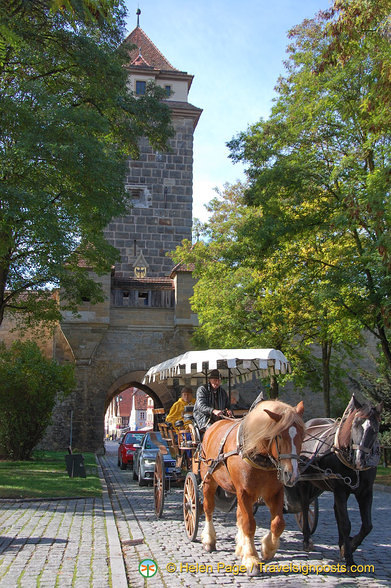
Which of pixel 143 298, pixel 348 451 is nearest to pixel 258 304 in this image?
pixel 143 298

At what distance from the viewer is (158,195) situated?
38156mm

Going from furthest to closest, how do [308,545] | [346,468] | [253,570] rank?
[308,545], [346,468], [253,570]

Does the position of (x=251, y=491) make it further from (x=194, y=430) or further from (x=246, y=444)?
(x=194, y=430)

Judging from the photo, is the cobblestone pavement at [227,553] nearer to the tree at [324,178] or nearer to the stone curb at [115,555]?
the stone curb at [115,555]

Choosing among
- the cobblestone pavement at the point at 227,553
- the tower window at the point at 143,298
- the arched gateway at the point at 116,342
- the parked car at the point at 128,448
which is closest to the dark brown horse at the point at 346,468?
the cobblestone pavement at the point at 227,553

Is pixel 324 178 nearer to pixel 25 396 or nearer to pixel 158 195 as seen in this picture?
pixel 25 396

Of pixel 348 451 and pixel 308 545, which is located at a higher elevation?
pixel 348 451

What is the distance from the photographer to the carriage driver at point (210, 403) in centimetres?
852

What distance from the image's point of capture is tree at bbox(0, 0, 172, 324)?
45.5 feet

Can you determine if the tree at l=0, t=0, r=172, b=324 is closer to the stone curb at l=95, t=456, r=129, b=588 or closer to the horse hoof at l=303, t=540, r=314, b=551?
the stone curb at l=95, t=456, r=129, b=588

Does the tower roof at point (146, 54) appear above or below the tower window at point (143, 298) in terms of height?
above

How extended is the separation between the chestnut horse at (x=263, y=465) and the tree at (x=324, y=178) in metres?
9.39

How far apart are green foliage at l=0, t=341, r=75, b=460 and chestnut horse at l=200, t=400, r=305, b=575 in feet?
56.7

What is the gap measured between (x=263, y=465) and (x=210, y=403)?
2763 mm
